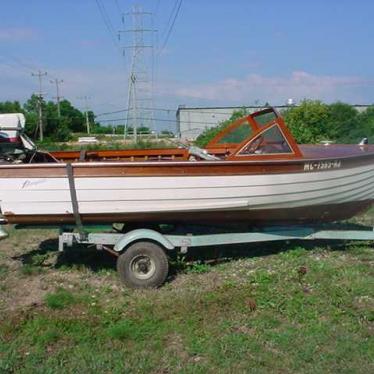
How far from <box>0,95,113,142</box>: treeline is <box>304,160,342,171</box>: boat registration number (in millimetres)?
47707

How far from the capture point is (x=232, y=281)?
234 inches

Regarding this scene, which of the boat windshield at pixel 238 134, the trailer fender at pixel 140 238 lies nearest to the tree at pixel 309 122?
the boat windshield at pixel 238 134

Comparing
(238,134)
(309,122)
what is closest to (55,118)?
(309,122)

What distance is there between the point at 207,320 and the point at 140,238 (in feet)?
4.59

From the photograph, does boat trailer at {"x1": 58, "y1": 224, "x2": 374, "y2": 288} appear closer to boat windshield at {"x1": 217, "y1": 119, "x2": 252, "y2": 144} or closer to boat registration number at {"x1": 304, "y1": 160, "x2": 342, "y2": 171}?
boat registration number at {"x1": 304, "y1": 160, "x2": 342, "y2": 171}

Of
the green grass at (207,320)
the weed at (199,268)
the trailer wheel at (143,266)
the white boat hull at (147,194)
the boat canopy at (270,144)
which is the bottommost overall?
the green grass at (207,320)

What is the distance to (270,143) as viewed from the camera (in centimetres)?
656

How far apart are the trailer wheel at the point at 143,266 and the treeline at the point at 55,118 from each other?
47.8 metres

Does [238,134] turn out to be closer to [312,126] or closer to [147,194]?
[147,194]

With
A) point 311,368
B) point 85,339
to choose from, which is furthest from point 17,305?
point 311,368

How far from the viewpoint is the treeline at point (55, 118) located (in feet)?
222

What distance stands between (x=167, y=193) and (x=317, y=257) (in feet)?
6.33

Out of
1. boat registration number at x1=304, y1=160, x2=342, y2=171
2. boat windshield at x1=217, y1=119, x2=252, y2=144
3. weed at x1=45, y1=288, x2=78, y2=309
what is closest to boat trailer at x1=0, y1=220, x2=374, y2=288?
weed at x1=45, y1=288, x2=78, y2=309

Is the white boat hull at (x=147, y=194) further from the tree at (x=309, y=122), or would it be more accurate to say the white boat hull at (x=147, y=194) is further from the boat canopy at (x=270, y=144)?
the tree at (x=309, y=122)
